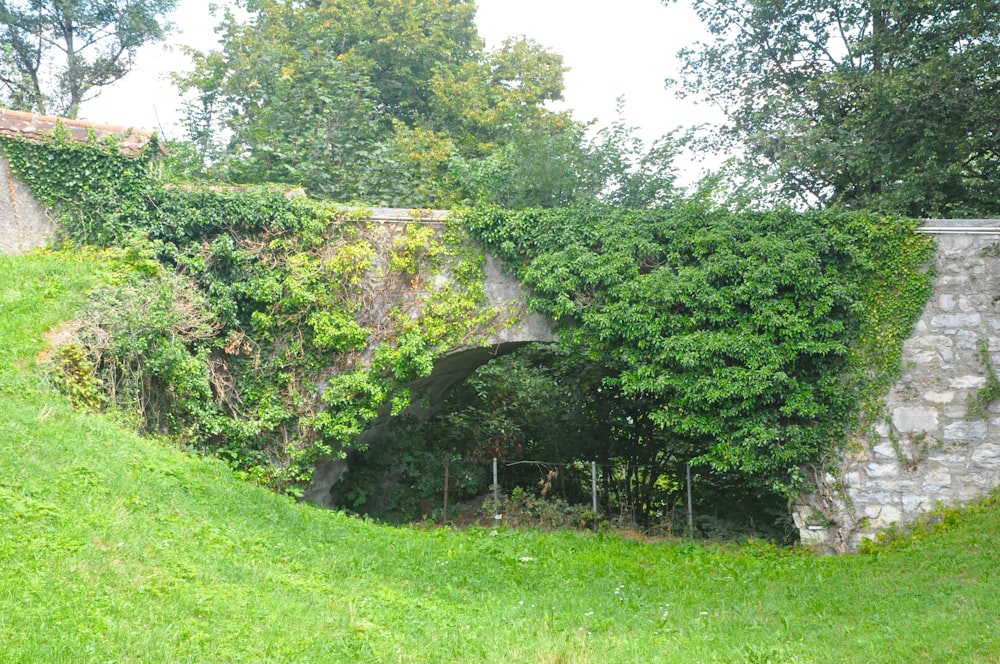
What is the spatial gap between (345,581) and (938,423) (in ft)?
20.2

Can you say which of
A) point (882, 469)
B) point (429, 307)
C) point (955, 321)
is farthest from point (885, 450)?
point (429, 307)

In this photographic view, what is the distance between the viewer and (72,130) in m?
10.2

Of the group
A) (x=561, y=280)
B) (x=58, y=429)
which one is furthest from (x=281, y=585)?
(x=561, y=280)

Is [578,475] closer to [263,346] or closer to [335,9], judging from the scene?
[263,346]

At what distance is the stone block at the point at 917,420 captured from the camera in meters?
8.76

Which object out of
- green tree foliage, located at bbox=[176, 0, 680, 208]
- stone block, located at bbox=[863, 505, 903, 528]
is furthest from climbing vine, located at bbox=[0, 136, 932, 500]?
green tree foliage, located at bbox=[176, 0, 680, 208]

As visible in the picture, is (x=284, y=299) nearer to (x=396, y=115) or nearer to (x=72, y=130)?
(x=72, y=130)

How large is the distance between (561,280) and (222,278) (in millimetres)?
3822

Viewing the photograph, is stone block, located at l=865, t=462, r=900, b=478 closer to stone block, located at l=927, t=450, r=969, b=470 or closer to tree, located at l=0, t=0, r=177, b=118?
stone block, located at l=927, t=450, r=969, b=470

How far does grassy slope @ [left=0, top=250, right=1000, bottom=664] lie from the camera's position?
4781mm

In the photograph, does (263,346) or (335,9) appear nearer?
(263,346)

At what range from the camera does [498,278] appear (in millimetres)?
9625

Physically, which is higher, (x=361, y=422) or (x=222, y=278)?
(x=222, y=278)

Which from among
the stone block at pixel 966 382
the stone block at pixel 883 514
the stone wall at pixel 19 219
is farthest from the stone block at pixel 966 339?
the stone wall at pixel 19 219
